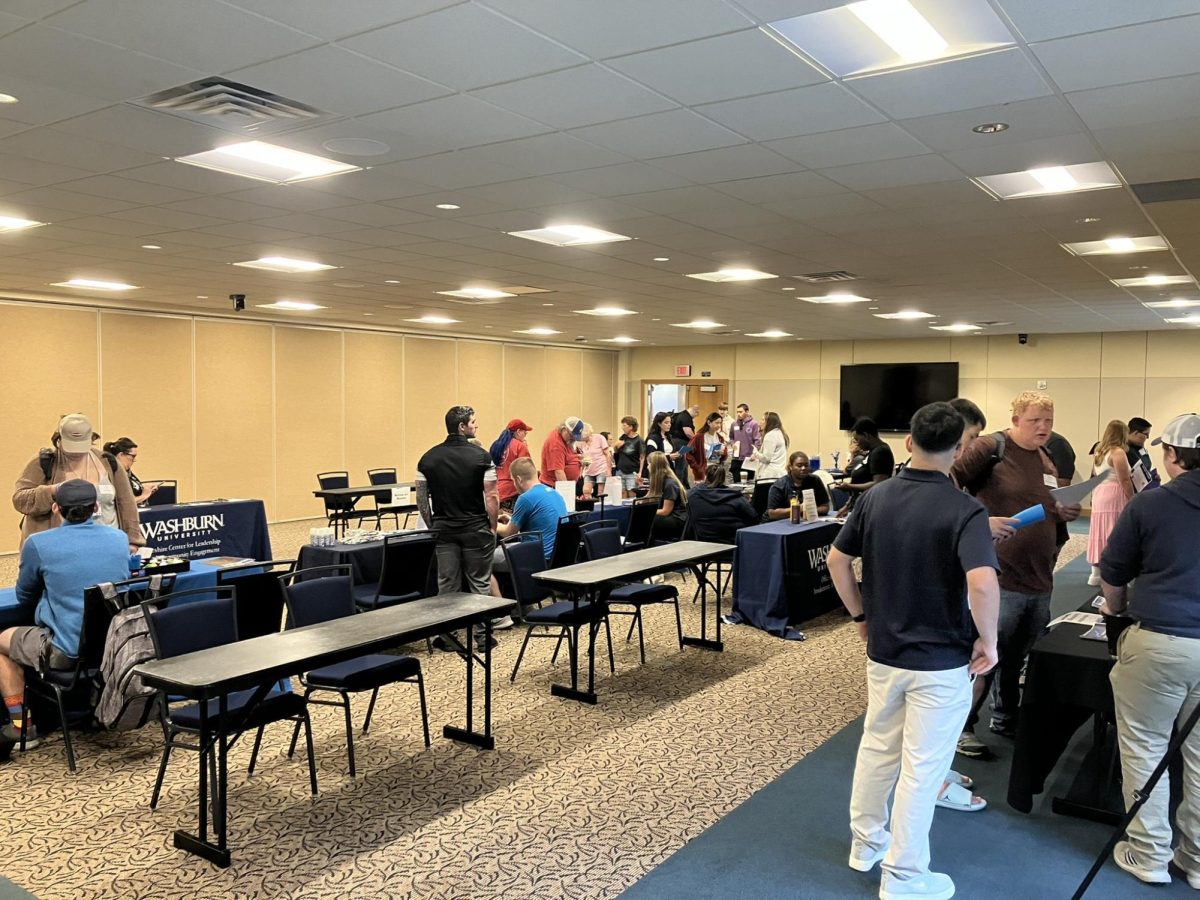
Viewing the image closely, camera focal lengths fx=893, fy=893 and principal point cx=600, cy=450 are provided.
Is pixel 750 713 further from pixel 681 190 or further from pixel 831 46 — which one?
pixel 831 46

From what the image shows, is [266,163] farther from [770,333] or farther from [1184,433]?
[770,333]

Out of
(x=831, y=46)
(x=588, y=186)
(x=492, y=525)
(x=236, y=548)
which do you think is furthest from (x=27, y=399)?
(x=831, y=46)

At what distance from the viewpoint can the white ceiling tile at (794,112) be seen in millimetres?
3459

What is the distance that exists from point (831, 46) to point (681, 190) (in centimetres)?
202

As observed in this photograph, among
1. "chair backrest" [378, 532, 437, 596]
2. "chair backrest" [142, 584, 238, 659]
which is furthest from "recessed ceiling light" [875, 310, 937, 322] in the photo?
"chair backrest" [142, 584, 238, 659]

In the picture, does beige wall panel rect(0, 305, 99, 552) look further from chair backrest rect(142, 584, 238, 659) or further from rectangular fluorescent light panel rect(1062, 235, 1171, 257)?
rectangular fluorescent light panel rect(1062, 235, 1171, 257)

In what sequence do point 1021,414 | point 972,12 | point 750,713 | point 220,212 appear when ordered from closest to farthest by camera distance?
point 972,12, point 1021,414, point 750,713, point 220,212

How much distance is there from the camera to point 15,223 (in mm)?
6062

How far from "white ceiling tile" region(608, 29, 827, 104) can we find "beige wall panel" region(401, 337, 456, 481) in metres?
12.0

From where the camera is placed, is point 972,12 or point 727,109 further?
point 727,109

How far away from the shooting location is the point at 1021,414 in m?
3.90

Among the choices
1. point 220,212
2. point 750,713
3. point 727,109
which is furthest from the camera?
point 220,212

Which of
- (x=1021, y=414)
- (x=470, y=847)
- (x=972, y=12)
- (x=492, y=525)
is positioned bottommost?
(x=470, y=847)

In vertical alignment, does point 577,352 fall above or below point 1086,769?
above
